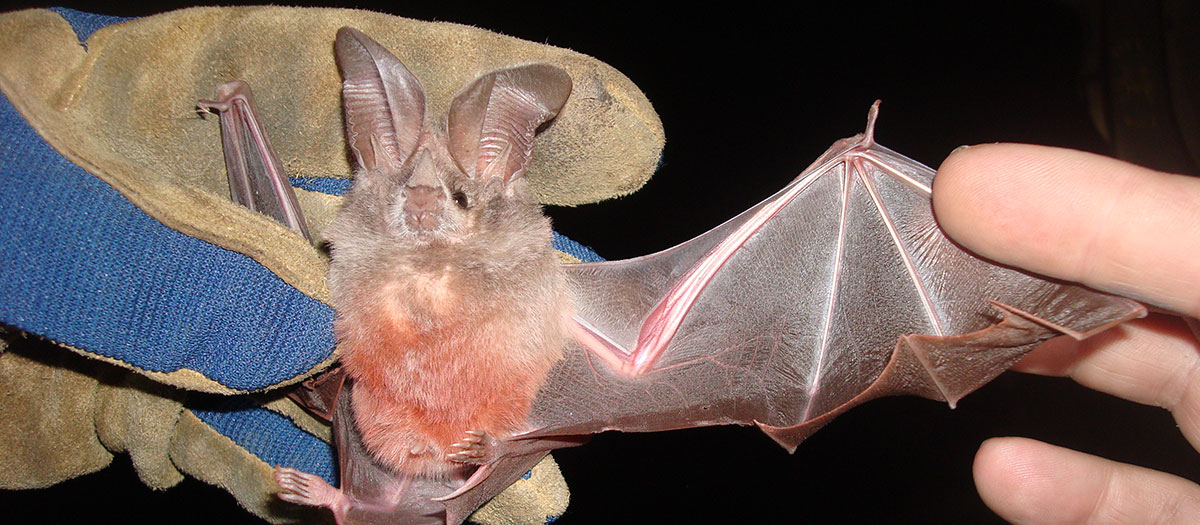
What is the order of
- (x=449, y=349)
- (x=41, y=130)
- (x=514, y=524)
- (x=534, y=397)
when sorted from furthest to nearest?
(x=514, y=524), (x=534, y=397), (x=449, y=349), (x=41, y=130)

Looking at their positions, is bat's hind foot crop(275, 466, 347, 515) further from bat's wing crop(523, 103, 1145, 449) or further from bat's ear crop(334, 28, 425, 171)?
bat's ear crop(334, 28, 425, 171)

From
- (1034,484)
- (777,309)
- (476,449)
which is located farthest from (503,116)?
(1034,484)

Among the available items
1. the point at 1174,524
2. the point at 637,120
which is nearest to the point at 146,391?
the point at 637,120

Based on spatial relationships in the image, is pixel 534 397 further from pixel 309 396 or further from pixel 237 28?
pixel 237 28

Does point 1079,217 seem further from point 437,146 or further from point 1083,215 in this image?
point 437,146

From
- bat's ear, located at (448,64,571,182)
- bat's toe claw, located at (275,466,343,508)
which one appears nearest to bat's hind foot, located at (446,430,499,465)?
bat's toe claw, located at (275,466,343,508)

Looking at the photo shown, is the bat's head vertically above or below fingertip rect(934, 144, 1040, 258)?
below
